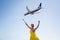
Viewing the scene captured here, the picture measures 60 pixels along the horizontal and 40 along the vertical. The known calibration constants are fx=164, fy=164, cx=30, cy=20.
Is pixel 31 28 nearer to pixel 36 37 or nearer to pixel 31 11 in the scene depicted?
pixel 36 37

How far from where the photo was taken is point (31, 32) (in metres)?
16.6

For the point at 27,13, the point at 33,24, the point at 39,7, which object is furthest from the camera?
the point at 27,13

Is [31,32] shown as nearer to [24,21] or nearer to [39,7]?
[24,21]

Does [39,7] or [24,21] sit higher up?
[39,7]

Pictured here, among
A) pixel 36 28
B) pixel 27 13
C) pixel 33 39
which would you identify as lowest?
pixel 33 39

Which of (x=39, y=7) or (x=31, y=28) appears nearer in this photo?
(x=31, y=28)

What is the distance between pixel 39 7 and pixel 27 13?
2.06 meters

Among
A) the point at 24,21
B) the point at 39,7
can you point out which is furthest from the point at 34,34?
the point at 39,7

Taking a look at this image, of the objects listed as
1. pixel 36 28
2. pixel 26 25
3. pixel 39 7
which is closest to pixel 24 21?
pixel 26 25

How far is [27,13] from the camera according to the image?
20.8m

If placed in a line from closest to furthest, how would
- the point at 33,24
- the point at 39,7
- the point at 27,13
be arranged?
the point at 33,24 → the point at 39,7 → the point at 27,13

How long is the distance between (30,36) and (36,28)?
1083 mm

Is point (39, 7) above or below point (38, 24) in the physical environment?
above

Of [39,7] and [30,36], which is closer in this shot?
[30,36]
